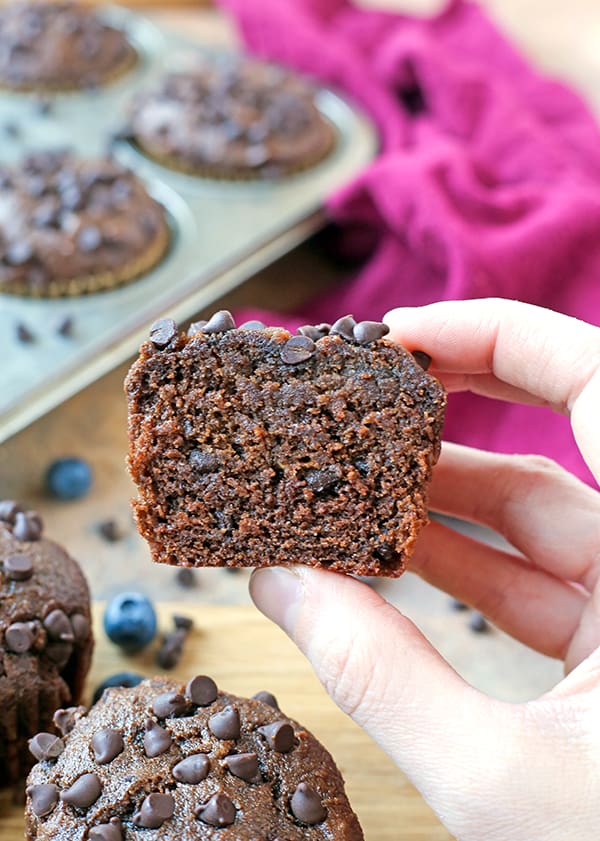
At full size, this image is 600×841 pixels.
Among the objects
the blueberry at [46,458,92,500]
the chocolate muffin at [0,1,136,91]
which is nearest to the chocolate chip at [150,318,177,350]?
the blueberry at [46,458,92,500]

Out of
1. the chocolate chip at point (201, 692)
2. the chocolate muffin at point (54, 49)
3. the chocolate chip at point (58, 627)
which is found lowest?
the chocolate muffin at point (54, 49)

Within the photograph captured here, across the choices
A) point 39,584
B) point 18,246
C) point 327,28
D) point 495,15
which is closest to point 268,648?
point 39,584

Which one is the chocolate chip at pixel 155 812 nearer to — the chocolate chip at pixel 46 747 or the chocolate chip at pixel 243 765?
the chocolate chip at pixel 243 765

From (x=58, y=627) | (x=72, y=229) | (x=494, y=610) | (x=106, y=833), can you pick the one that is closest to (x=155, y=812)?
(x=106, y=833)

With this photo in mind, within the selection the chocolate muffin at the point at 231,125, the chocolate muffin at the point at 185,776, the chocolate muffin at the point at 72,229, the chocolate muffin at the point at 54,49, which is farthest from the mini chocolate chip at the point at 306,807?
the chocolate muffin at the point at 54,49

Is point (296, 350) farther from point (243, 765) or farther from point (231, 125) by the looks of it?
A: point (231, 125)
